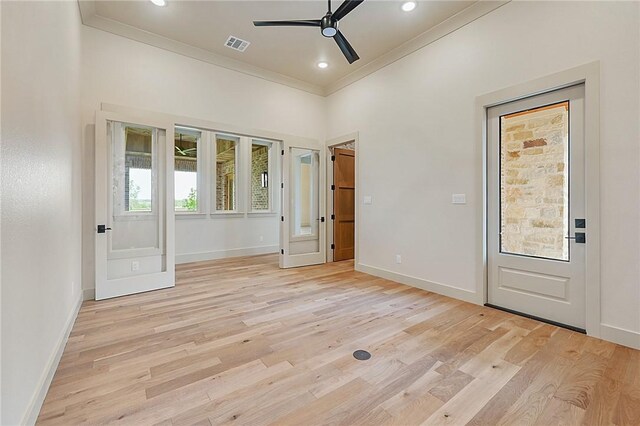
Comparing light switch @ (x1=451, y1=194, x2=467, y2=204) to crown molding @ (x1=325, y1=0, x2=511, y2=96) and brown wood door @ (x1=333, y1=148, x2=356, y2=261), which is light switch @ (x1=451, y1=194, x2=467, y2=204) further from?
brown wood door @ (x1=333, y1=148, x2=356, y2=261)

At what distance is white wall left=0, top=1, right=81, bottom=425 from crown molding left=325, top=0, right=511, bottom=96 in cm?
394

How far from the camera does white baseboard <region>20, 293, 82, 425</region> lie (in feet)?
4.91

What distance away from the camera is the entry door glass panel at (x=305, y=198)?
18.3 feet

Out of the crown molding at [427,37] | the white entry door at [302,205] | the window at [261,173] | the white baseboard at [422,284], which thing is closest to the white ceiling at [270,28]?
the crown molding at [427,37]

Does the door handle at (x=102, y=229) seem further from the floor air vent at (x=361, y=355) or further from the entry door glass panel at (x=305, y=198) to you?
the floor air vent at (x=361, y=355)

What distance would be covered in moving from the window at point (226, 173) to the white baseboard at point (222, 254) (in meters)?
0.99

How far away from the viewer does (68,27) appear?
273 centimetres

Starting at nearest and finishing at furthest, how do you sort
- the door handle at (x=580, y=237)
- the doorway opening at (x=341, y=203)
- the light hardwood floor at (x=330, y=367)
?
the light hardwood floor at (x=330, y=367), the door handle at (x=580, y=237), the doorway opening at (x=341, y=203)

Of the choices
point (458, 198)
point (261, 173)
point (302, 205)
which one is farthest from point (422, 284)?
point (261, 173)

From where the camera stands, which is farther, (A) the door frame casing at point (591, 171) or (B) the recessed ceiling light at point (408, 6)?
(B) the recessed ceiling light at point (408, 6)

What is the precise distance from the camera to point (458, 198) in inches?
142

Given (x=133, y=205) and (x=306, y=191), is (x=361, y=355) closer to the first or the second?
(x=133, y=205)

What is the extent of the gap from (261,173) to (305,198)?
2.08 m

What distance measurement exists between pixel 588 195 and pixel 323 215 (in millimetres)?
4009
